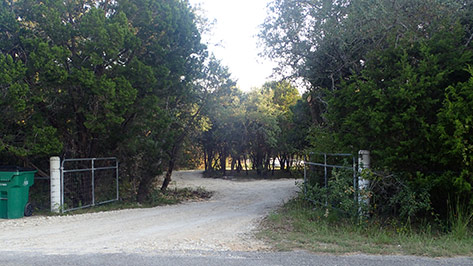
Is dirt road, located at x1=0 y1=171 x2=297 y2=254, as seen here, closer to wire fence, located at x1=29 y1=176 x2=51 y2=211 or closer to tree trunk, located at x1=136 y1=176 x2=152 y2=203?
wire fence, located at x1=29 y1=176 x2=51 y2=211

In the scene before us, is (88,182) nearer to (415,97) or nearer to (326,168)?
(326,168)

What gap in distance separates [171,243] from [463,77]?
270 inches

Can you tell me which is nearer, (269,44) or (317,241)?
(317,241)

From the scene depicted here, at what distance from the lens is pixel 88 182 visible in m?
13.5

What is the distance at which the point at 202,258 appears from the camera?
611 cm

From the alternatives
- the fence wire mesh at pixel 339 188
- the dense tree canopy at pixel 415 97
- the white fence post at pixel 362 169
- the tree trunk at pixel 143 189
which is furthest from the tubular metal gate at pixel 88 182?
the white fence post at pixel 362 169

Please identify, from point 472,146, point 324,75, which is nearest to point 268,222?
point 472,146

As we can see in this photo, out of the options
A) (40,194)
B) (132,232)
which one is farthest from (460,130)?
(40,194)

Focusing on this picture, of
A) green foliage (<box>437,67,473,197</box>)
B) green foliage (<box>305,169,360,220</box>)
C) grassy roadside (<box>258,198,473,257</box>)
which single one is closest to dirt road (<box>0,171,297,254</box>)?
Result: grassy roadside (<box>258,198,473,257</box>)

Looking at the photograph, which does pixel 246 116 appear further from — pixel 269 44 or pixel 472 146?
pixel 472 146

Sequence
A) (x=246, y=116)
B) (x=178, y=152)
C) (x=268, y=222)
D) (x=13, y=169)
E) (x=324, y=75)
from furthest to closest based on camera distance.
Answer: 1. (x=246, y=116)
2. (x=178, y=152)
3. (x=324, y=75)
4. (x=13, y=169)
5. (x=268, y=222)

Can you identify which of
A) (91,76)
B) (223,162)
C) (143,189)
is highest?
(91,76)

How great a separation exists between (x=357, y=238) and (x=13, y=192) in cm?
877

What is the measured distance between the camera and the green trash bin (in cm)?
1055
